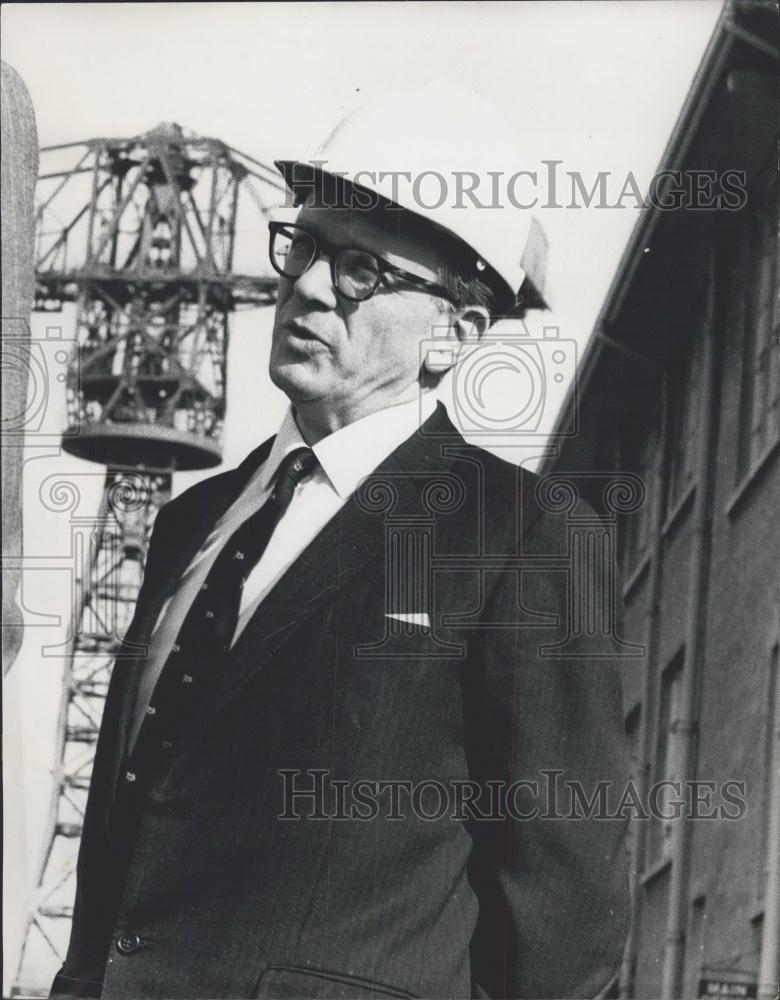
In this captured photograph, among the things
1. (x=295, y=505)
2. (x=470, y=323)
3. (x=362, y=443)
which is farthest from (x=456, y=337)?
(x=295, y=505)

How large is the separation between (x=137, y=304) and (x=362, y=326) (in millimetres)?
687

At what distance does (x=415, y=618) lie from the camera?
3.54 meters

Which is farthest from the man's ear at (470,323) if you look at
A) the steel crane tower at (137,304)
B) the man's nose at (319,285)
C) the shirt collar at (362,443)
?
the steel crane tower at (137,304)

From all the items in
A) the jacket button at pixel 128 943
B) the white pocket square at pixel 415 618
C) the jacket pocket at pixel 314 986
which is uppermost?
the white pocket square at pixel 415 618

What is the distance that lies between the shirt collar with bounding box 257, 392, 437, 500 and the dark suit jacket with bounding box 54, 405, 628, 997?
0.15 feet

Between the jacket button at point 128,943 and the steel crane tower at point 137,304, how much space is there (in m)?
0.56

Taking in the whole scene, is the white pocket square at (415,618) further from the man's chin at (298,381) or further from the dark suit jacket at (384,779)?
the man's chin at (298,381)

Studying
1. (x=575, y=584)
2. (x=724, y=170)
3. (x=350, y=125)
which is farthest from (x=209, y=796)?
(x=724, y=170)

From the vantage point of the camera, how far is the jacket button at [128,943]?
131 inches

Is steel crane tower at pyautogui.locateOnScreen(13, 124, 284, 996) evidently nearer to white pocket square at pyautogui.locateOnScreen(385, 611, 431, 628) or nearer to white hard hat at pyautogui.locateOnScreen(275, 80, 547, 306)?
white hard hat at pyautogui.locateOnScreen(275, 80, 547, 306)

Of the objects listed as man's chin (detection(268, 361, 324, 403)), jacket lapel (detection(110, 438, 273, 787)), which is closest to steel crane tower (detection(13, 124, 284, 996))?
jacket lapel (detection(110, 438, 273, 787))

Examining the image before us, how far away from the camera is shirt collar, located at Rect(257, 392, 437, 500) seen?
365cm

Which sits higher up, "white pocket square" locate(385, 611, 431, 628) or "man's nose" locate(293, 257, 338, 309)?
"man's nose" locate(293, 257, 338, 309)

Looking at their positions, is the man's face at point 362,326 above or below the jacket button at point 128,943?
above
